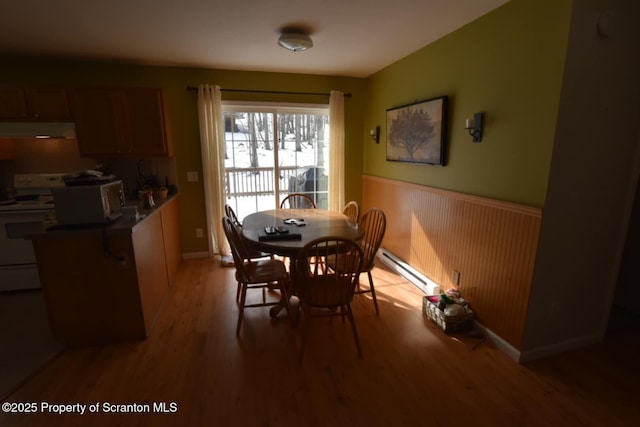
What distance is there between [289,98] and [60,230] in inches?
111

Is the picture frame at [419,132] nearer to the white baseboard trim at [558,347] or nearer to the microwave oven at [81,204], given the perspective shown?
the white baseboard trim at [558,347]

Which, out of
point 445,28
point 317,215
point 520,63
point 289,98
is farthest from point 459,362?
point 289,98

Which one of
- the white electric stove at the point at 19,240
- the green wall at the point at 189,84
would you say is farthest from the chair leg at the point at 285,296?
the white electric stove at the point at 19,240

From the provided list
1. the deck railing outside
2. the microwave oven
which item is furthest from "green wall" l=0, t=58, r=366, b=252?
the microwave oven

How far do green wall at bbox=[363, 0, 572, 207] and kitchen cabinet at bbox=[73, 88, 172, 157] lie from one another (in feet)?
9.20

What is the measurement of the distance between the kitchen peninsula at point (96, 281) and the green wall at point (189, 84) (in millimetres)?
1573

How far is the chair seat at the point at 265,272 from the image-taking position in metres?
2.36

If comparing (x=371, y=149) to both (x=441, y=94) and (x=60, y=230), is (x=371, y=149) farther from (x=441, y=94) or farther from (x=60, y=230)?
(x=60, y=230)

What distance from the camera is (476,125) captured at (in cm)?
229

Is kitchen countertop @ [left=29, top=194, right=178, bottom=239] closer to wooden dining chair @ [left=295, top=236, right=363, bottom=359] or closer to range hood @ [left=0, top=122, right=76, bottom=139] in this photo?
wooden dining chair @ [left=295, top=236, right=363, bottom=359]

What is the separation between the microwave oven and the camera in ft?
6.72

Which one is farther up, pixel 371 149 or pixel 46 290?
pixel 371 149

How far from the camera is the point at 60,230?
2.05 metres

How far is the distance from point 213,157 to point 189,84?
2.91 feet
